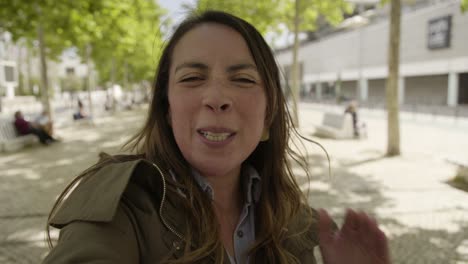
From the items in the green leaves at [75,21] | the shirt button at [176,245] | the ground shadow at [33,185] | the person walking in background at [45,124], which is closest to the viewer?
the shirt button at [176,245]

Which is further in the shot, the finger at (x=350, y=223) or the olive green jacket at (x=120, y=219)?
the finger at (x=350, y=223)

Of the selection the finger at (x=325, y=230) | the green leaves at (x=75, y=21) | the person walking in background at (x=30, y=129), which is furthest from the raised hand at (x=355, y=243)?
the person walking in background at (x=30, y=129)

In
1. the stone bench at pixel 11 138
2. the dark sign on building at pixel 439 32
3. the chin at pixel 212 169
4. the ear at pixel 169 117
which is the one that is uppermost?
the dark sign on building at pixel 439 32

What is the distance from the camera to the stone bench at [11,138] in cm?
1141

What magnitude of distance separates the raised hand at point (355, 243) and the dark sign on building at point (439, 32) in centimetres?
3783

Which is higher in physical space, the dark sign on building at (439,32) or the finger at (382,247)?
the dark sign on building at (439,32)

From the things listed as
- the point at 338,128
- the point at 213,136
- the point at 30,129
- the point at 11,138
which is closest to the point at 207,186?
the point at 213,136

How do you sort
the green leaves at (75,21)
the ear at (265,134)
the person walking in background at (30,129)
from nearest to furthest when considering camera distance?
1. the ear at (265,134)
2. the green leaves at (75,21)
3. the person walking in background at (30,129)

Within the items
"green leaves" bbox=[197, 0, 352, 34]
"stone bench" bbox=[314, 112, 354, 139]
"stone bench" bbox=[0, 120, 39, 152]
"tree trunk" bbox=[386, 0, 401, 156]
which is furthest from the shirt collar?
"green leaves" bbox=[197, 0, 352, 34]

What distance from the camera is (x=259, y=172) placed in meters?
1.93

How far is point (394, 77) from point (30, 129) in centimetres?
1114

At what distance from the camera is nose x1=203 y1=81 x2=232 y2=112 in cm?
142

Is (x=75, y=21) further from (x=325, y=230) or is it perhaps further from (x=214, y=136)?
(x=325, y=230)

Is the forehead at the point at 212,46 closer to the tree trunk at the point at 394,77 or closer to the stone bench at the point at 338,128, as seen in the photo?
the tree trunk at the point at 394,77
